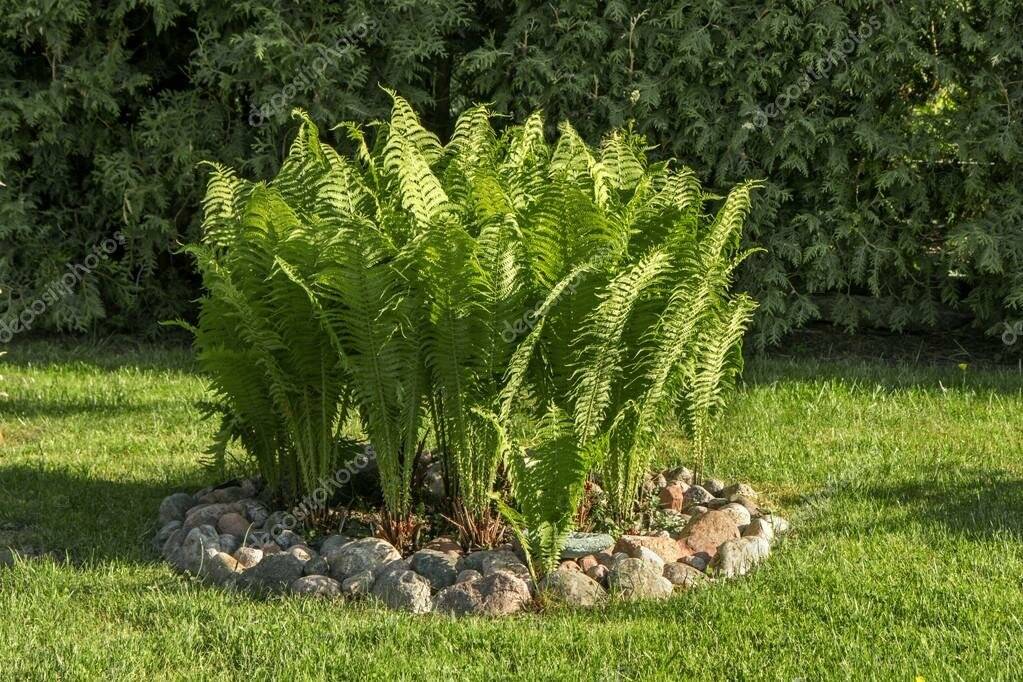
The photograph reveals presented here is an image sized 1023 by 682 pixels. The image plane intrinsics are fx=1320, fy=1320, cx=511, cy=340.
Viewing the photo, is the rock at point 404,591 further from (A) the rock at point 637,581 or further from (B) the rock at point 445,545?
(A) the rock at point 637,581

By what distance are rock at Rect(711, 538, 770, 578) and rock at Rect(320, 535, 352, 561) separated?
1295 mm

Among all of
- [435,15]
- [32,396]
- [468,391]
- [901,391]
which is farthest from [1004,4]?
[32,396]

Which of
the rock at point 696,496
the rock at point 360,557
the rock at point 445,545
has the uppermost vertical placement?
the rock at point 360,557

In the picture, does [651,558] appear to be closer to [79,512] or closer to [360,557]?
[360,557]

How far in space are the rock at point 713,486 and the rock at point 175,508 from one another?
2.08 meters

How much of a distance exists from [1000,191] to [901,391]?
1639 millimetres

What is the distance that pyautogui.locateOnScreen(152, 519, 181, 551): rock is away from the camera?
193 inches

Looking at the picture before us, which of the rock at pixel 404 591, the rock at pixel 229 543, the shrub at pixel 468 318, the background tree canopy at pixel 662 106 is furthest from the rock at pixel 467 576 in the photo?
the background tree canopy at pixel 662 106

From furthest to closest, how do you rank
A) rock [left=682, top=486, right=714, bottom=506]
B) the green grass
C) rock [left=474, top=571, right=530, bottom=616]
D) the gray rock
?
1. rock [left=682, top=486, right=714, bottom=506]
2. the gray rock
3. rock [left=474, top=571, right=530, bottom=616]
4. the green grass

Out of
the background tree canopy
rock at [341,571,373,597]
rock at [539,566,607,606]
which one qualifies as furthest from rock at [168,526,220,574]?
the background tree canopy

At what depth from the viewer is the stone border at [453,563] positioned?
430cm

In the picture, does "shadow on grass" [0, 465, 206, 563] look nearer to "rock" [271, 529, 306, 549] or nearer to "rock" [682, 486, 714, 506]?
"rock" [271, 529, 306, 549]

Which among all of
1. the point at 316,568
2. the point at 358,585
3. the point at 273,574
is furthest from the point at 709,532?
the point at 273,574

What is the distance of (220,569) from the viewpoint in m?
4.53
